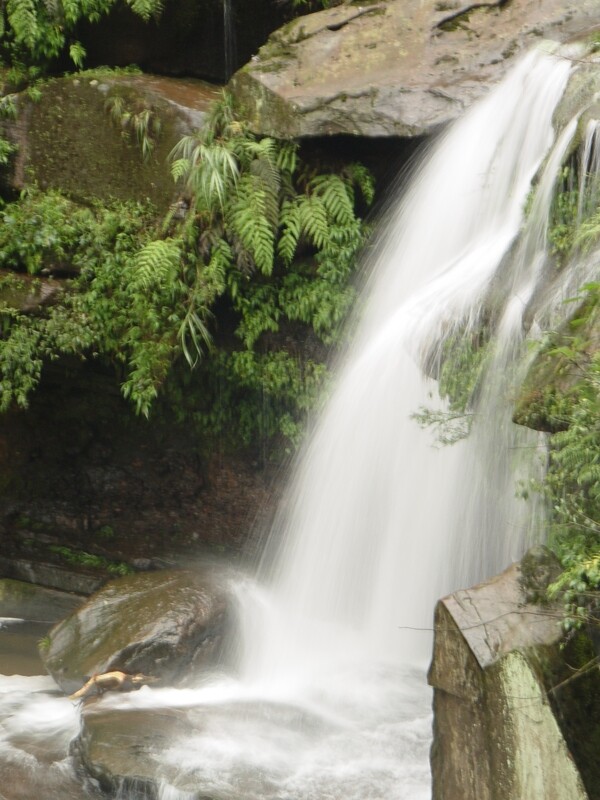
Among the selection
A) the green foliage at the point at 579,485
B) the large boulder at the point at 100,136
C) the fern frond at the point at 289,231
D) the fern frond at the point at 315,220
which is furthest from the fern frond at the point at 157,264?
the green foliage at the point at 579,485

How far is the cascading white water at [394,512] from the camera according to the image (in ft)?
17.3

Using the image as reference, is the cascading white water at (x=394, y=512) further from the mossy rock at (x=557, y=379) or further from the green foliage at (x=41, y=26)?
the green foliage at (x=41, y=26)

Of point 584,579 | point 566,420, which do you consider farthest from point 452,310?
point 584,579

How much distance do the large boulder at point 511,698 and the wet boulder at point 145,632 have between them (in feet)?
8.96

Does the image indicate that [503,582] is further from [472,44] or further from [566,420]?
[472,44]

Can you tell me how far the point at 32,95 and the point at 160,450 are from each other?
3.81m

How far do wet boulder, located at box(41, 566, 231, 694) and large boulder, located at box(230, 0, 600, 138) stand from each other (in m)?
4.23

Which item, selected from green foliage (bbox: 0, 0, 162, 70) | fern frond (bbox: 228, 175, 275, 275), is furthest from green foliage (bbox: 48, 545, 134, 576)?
green foliage (bbox: 0, 0, 162, 70)

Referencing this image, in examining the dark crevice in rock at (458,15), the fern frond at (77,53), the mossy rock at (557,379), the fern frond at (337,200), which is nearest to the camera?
the mossy rock at (557,379)

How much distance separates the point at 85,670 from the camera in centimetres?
630

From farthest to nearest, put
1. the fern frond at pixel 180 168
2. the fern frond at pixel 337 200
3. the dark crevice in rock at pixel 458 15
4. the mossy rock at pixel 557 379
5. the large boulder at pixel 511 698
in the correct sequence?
1. the dark crevice in rock at pixel 458 15
2. the fern frond at pixel 337 200
3. the fern frond at pixel 180 168
4. the mossy rock at pixel 557 379
5. the large boulder at pixel 511 698

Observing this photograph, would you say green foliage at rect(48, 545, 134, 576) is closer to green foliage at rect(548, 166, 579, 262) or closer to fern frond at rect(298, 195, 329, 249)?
fern frond at rect(298, 195, 329, 249)

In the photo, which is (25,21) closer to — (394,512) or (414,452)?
(414,452)

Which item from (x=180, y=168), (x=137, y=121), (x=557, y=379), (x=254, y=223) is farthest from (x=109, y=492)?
(x=557, y=379)
